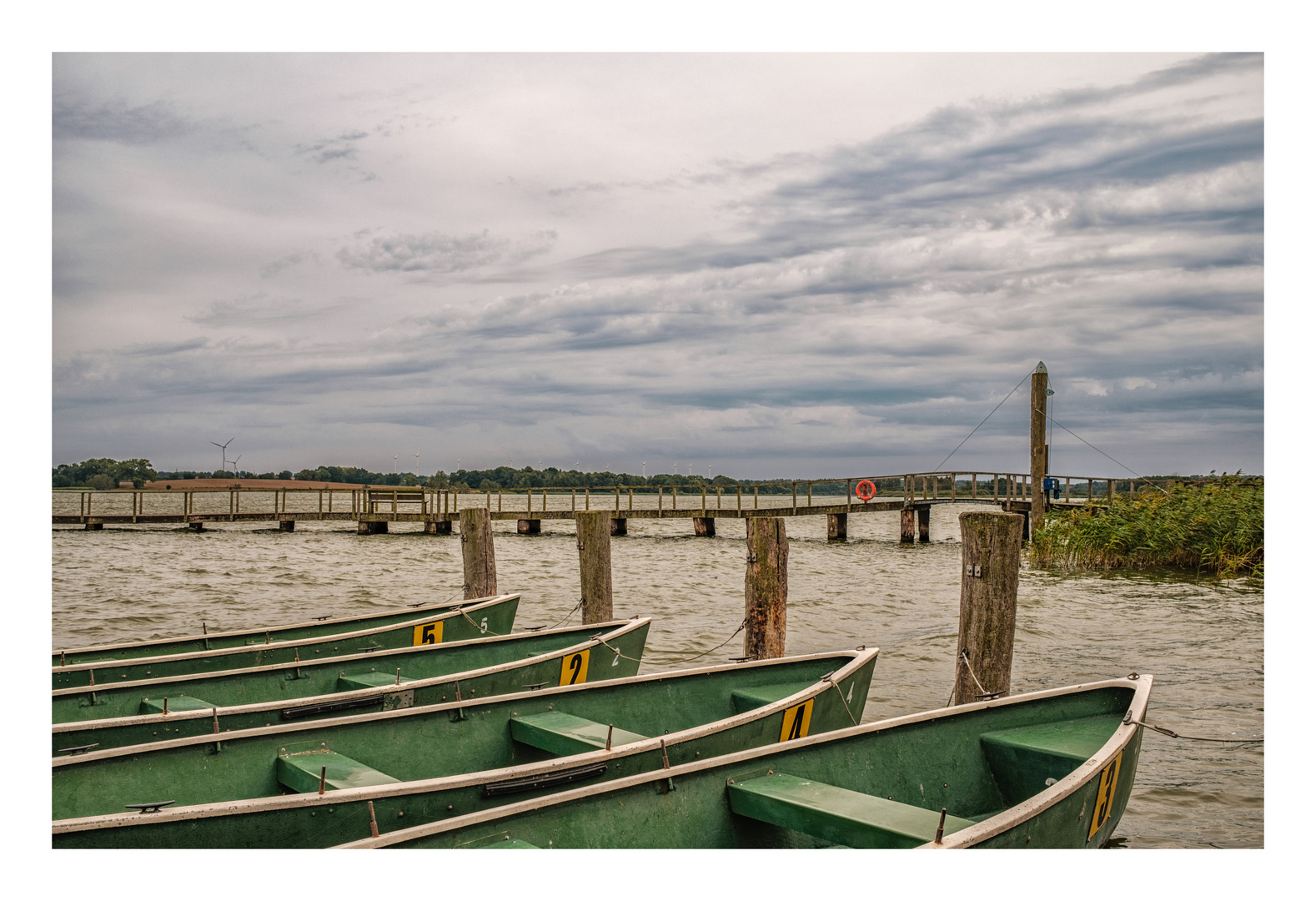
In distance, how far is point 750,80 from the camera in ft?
20.2

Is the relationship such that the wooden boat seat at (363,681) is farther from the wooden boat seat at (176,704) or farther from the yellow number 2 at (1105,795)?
the yellow number 2 at (1105,795)

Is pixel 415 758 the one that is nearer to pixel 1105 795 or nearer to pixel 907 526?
pixel 1105 795

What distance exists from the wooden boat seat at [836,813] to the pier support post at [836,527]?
30.5m

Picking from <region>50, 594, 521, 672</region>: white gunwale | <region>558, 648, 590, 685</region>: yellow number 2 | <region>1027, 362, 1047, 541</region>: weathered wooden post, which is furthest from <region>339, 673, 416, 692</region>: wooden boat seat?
<region>1027, 362, 1047, 541</region>: weathered wooden post

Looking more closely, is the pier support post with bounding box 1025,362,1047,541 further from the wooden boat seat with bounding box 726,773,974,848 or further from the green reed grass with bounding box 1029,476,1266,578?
the wooden boat seat with bounding box 726,773,974,848

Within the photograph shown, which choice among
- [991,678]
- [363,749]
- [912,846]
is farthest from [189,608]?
[912,846]

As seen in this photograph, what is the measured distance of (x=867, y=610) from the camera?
54.1ft

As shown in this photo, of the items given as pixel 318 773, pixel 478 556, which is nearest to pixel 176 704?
pixel 318 773

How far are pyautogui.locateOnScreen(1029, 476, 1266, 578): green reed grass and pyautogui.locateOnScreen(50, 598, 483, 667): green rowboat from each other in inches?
554

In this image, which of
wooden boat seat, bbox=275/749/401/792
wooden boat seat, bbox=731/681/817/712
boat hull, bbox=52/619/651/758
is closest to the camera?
wooden boat seat, bbox=275/749/401/792

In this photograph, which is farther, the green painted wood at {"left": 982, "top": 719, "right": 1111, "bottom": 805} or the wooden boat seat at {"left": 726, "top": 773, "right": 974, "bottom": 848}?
the green painted wood at {"left": 982, "top": 719, "right": 1111, "bottom": 805}

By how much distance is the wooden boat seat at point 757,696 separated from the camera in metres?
6.52

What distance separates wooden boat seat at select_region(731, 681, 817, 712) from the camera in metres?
6.52

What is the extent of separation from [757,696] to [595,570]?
396 cm
